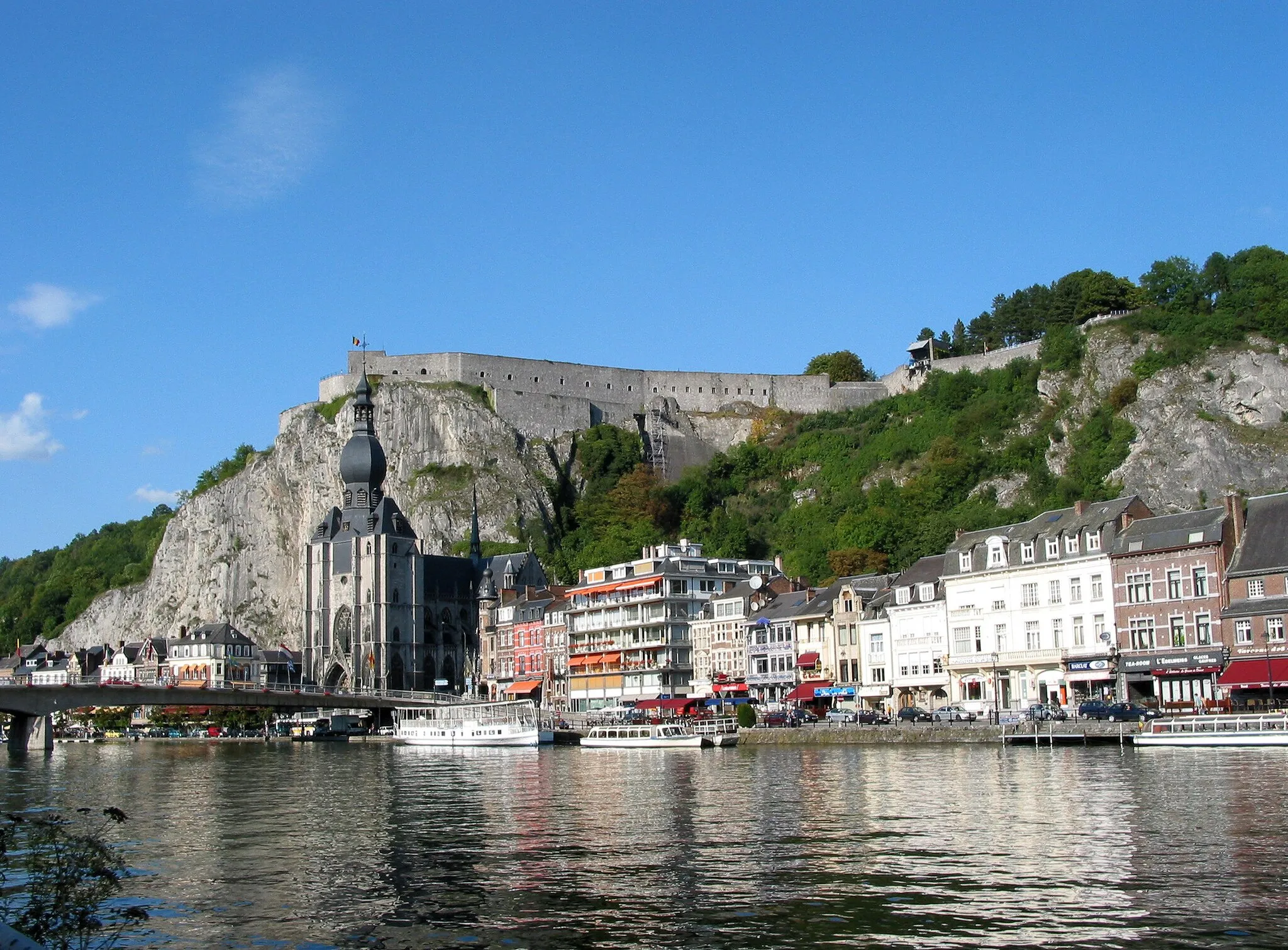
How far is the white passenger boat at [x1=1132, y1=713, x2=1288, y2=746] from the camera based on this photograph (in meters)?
45.5

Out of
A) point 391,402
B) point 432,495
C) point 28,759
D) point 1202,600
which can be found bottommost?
point 28,759

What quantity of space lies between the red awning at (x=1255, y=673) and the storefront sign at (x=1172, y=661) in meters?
0.66

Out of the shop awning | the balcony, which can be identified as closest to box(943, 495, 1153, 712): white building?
the balcony

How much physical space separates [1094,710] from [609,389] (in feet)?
308

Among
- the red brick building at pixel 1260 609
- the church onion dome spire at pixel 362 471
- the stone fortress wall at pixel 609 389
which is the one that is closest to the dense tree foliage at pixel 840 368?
the stone fortress wall at pixel 609 389

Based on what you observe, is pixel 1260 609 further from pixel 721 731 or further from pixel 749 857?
pixel 749 857

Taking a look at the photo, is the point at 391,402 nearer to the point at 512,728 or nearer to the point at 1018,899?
the point at 512,728

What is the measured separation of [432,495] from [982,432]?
4930cm

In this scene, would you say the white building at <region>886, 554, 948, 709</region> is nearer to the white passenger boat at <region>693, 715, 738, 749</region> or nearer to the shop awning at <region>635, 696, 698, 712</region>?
the white passenger boat at <region>693, 715, 738, 749</region>

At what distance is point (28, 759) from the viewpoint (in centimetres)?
7350

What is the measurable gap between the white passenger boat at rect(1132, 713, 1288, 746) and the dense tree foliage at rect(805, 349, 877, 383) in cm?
10415

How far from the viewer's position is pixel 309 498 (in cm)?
13262

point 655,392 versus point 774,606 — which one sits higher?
point 655,392

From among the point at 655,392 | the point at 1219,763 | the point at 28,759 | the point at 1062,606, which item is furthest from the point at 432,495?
the point at 1219,763
